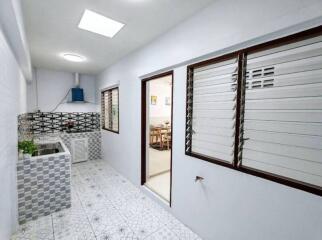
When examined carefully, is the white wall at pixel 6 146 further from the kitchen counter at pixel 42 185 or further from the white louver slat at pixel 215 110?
the white louver slat at pixel 215 110

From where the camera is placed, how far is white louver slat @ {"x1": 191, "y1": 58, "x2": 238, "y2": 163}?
150 cm

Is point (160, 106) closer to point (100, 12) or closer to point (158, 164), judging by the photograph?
point (158, 164)

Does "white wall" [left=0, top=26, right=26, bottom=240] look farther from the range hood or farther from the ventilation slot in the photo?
the range hood

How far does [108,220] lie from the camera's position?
2.02m

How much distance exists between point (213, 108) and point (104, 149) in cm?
340

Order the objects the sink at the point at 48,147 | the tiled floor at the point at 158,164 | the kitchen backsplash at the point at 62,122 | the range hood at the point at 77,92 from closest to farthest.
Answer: the sink at the point at 48,147, the tiled floor at the point at 158,164, the kitchen backsplash at the point at 62,122, the range hood at the point at 77,92

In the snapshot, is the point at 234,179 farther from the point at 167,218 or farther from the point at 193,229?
the point at 167,218

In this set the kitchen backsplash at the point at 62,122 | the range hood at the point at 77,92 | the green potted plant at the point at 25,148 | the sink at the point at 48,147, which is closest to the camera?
the green potted plant at the point at 25,148

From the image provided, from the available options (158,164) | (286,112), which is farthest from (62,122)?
(286,112)

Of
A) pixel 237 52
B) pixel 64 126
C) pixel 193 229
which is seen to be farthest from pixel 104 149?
pixel 237 52

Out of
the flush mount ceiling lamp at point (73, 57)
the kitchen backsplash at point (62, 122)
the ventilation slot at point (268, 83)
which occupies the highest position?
the flush mount ceiling lamp at point (73, 57)

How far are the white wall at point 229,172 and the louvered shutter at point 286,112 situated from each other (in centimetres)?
13

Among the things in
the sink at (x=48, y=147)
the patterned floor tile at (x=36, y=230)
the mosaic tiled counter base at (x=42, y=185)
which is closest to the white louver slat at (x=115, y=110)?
the sink at (x=48, y=147)

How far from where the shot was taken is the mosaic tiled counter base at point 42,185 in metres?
1.99
